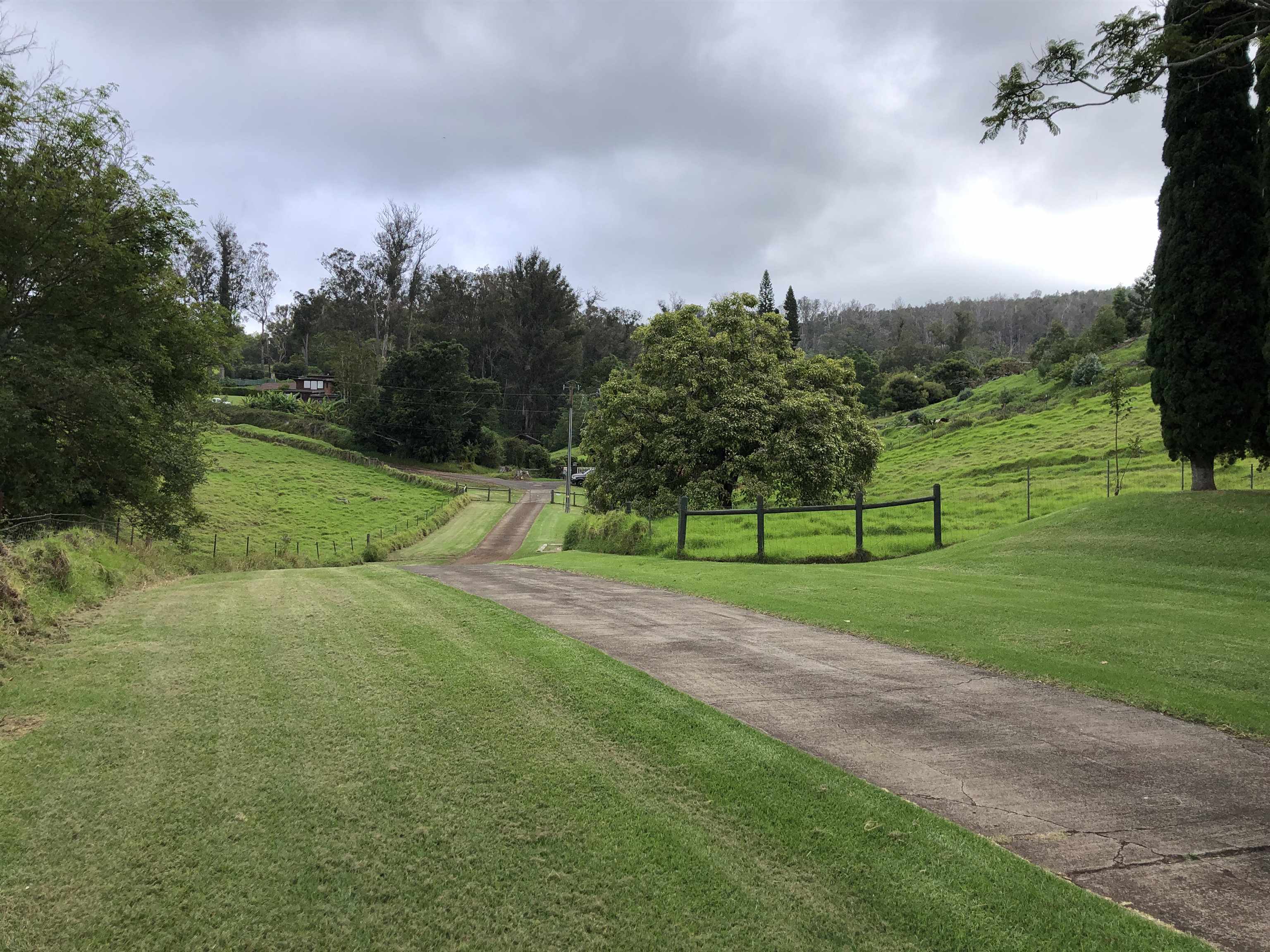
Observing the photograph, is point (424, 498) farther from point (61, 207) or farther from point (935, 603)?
point (935, 603)

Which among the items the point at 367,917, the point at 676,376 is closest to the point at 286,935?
the point at 367,917

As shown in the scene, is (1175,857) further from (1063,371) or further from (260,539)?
(1063,371)

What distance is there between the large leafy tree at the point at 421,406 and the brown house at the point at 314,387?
17.6 meters

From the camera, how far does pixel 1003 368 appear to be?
72125mm

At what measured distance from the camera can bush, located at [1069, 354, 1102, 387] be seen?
151 feet

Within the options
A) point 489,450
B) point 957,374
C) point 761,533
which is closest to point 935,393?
point 957,374

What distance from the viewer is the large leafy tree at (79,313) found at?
56.9 feet

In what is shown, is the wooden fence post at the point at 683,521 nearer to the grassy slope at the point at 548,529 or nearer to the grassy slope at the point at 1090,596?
the grassy slope at the point at 1090,596

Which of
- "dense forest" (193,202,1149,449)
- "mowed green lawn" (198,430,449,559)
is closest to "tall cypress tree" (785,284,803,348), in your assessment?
"dense forest" (193,202,1149,449)

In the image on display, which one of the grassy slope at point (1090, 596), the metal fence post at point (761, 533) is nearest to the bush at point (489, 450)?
the grassy slope at point (1090, 596)

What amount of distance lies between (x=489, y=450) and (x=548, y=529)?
3570 centimetres

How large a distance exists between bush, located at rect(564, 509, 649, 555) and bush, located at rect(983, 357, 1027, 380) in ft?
190

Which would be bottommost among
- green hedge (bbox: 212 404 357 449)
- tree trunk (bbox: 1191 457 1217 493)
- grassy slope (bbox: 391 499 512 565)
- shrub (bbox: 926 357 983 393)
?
grassy slope (bbox: 391 499 512 565)

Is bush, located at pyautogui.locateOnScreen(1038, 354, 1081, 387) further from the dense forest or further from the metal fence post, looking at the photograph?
the metal fence post
